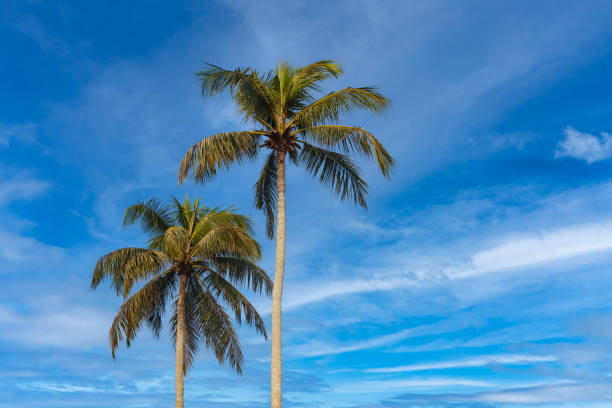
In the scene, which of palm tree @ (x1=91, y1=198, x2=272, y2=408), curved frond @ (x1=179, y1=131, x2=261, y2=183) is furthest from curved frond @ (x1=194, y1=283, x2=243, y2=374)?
curved frond @ (x1=179, y1=131, x2=261, y2=183)

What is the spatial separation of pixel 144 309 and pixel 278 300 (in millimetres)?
10390

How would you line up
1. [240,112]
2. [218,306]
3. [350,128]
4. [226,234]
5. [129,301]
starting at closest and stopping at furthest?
[350,128]
[240,112]
[226,234]
[129,301]
[218,306]

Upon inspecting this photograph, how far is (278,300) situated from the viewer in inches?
704

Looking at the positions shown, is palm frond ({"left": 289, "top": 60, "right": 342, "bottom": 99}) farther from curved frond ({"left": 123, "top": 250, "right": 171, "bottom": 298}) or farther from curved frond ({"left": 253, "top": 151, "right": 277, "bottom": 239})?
curved frond ({"left": 123, "top": 250, "right": 171, "bottom": 298})

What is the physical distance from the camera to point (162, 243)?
27.3 meters

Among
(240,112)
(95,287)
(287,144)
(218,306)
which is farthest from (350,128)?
(95,287)

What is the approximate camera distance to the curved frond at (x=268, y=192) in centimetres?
2147

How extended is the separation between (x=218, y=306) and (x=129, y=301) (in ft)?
13.6

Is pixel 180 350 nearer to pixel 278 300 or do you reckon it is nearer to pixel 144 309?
pixel 144 309

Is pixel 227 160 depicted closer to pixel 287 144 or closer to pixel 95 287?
pixel 287 144

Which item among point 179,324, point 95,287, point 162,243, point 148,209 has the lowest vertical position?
point 179,324

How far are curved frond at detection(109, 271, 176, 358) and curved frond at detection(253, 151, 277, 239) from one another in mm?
6882

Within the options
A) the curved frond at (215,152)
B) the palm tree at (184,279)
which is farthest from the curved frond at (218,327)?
the curved frond at (215,152)

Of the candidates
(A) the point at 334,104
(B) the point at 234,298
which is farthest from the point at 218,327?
(A) the point at 334,104
